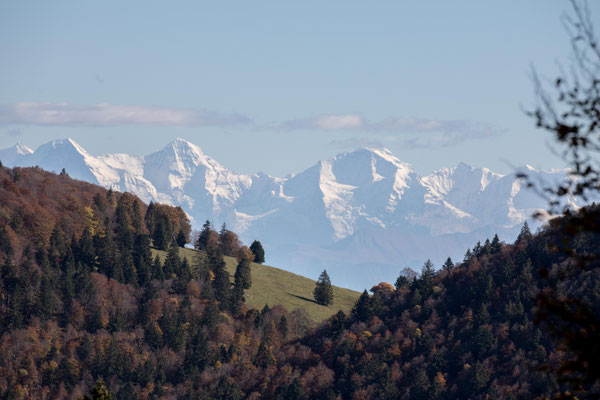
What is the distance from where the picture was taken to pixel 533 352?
497 ft

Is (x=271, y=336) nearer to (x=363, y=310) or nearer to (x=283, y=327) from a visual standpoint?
(x=283, y=327)

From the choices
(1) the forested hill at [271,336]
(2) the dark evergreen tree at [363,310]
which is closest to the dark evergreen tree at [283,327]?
(1) the forested hill at [271,336]

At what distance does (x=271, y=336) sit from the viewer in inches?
7239

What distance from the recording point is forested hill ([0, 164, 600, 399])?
519 ft

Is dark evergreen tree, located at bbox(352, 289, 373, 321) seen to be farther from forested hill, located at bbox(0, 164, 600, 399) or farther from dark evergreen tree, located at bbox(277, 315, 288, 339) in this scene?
dark evergreen tree, located at bbox(277, 315, 288, 339)

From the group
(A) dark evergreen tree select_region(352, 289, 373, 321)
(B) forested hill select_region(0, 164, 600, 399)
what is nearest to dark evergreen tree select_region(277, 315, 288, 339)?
(B) forested hill select_region(0, 164, 600, 399)

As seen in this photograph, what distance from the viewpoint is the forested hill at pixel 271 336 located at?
15812cm

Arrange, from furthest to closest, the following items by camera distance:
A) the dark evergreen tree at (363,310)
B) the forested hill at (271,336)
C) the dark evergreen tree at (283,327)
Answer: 1. the dark evergreen tree at (363,310)
2. the dark evergreen tree at (283,327)
3. the forested hill at (271,336)

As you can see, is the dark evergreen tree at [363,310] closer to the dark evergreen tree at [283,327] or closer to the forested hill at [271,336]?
the forested hill at [271,336]

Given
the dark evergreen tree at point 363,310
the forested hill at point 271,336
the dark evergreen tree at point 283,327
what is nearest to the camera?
the forested hill at point 271,336

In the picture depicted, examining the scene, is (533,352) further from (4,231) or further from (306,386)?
(4,231)

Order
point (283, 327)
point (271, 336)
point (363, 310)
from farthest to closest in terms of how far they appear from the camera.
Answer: point (363, 310) → point (283, 327) → point (271, 336)

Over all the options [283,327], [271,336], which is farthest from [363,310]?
[271,336]

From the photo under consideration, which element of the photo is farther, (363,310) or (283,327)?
(363,310)
